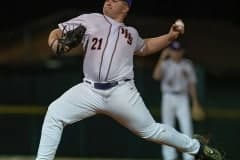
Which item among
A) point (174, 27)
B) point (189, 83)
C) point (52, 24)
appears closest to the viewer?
point (174, 27)

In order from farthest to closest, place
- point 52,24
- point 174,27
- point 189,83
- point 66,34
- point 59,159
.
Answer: point 52,24, point 59,159, point 189,83, point 174,27, point 66,34

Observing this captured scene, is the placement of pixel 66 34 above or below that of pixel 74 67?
above

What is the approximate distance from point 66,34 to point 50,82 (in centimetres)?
530

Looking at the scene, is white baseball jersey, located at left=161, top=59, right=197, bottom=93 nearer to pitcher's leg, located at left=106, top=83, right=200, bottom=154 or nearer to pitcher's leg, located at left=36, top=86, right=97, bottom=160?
pitcher's leg, located at left=106, top=83, right=200, bottom=154

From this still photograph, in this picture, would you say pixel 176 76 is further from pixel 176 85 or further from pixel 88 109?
pixel 88 109

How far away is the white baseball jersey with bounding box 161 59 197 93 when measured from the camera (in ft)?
34.4

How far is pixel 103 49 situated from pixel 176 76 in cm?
393

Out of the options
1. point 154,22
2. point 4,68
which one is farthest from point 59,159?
point 154,22

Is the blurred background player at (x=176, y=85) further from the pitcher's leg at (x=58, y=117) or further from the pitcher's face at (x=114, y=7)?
the pitcher's leg at (x=58, y=117)

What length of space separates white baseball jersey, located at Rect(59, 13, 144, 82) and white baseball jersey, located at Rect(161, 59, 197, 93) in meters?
3.72

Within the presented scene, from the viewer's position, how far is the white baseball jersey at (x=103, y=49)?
6.70 meters

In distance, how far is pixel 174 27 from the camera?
277 inches

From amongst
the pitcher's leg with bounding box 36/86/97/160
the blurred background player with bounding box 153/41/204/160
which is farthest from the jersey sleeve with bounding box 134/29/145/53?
the blurred background player with bounding box 153/41/204/160

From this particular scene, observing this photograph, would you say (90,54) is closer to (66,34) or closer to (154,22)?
(66,34)
